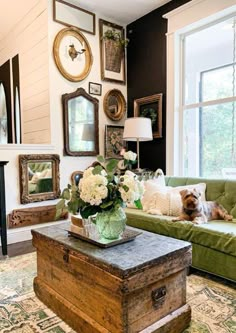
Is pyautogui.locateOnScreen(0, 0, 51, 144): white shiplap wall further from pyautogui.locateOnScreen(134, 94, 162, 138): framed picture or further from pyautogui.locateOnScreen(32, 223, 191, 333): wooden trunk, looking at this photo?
pyautogui.locateOnScreen(32, 223, 191, 333): wooden trunk

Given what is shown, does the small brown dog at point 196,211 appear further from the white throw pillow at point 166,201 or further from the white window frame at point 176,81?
the white window frame at point 176,81

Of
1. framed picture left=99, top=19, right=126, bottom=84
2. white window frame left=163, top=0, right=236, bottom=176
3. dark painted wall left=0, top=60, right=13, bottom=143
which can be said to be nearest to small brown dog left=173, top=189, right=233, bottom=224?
white window frame left=163, top=0, right=236, bottom=176

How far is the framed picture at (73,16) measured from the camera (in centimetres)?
351

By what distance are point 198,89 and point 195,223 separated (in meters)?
1.93

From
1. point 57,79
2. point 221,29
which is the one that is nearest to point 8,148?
point 57,79

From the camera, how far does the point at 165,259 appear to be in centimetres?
141

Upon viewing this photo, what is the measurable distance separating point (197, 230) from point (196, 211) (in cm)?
22

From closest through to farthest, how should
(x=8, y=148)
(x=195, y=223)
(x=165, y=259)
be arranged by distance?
(x=165, y=259), (x=195, y=223), (x=8, y=148)

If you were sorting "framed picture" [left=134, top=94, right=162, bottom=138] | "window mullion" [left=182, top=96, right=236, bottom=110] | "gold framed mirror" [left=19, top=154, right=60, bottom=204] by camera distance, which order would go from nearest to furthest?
"window mullion" [left=182, top=96, right=236, bottom=110]
"gold framed mirror" [left=19, top=154, right=60, bottom=204]
"framed picture" [left=134, top=94, right=162, bottom=138]

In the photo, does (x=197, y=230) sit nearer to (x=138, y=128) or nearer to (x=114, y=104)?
(x=138, y=128)

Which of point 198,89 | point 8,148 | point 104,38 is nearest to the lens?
point 8,148

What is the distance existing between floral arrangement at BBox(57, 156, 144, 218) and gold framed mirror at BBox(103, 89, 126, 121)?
2629 millimetres

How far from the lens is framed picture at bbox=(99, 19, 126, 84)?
398cm

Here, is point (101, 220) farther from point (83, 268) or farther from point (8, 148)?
point (8, 148)
